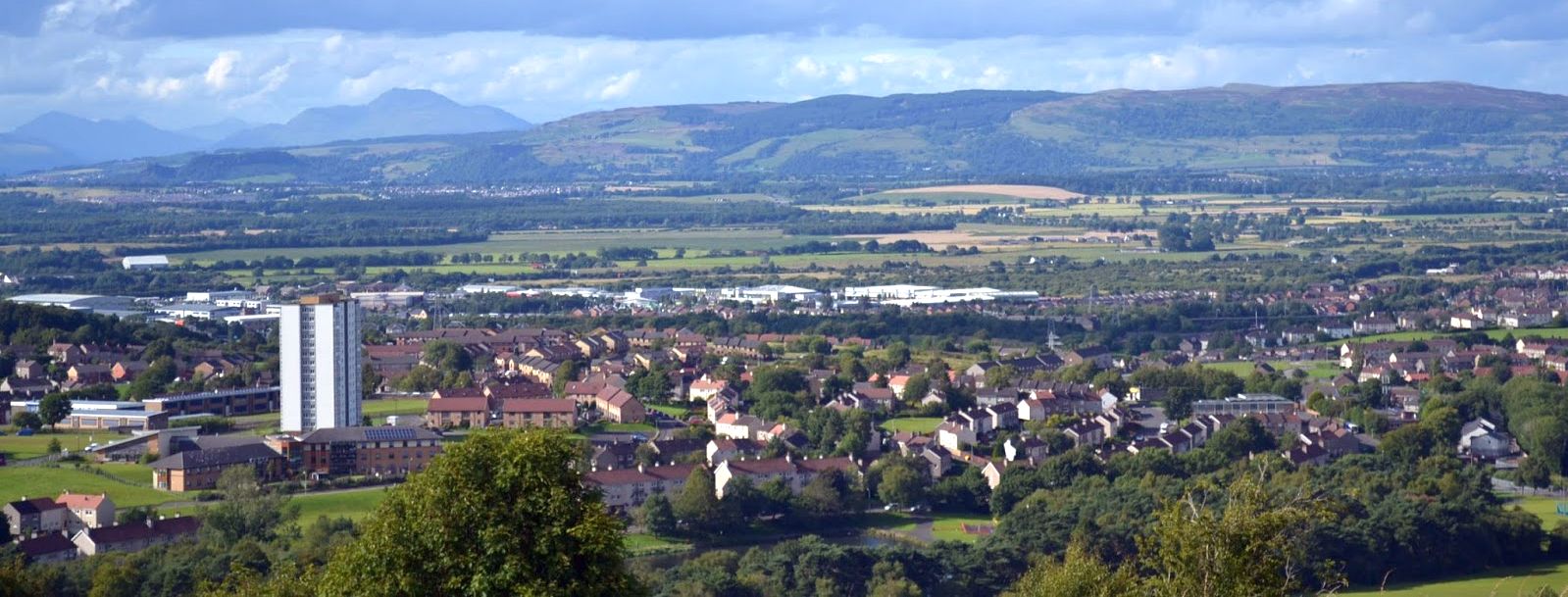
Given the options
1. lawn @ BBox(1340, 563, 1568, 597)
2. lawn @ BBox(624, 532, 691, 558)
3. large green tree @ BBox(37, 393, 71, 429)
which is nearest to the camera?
lawn @ BBox(1340, 563, 1568, 597)

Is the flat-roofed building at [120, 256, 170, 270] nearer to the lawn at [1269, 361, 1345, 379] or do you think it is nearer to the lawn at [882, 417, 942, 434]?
the lawn at [1269, 361, 1345, 379]

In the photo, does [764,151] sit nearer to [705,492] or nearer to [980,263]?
[980,263]

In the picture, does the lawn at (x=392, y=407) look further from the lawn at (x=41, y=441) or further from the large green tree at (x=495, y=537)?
the large green tree at (x=495, y=537)

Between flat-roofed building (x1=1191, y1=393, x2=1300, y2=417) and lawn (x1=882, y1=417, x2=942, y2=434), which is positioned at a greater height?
flat-roofed building (x1=1191, y1=393, x2=1300, y2=417)

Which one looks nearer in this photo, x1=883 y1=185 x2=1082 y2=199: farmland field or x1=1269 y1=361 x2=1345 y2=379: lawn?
x1=1269 y1=361 x2=1345 y2=379: lawn

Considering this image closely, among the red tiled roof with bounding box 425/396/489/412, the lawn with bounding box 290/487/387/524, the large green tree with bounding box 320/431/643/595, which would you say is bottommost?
the lawn with bounding box 290/487/387/524

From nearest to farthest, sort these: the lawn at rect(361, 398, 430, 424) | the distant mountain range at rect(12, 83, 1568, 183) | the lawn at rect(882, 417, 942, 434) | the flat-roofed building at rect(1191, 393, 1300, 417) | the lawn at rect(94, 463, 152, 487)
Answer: the lawn at rect(94, 463, 152, 487), the lawn at rect(882, 417, 942, 434), the lawn at rect(361, 398, 430, 424), the flat-roofed building at rect(1191, 393, 1300, 417), the distant mountain range at rect(12, 83, 1568, 183)

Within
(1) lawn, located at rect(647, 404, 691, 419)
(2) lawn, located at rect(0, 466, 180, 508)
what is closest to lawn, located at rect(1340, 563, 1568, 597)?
(2) lawn, located at rect(0, 466, 180, 508)
